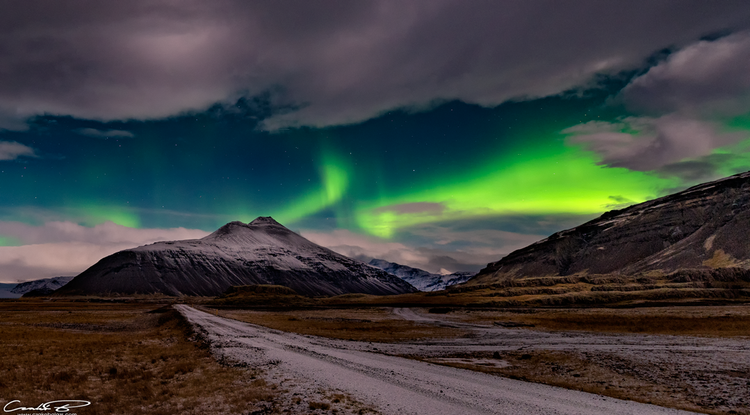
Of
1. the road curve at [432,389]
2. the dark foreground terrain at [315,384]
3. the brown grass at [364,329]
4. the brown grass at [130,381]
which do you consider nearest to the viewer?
the road curve at [432,389]

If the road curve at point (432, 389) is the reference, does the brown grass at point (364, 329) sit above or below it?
below

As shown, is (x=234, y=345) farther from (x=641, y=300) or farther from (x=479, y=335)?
(x=641, y=300)

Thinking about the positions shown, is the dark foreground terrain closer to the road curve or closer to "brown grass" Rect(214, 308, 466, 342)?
the road curve

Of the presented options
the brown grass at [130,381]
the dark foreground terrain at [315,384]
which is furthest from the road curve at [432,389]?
the brown grass at [130,381]

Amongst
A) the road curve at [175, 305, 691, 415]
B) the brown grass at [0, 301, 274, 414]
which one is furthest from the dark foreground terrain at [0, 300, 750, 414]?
the road curve at [175, 305, 691, 415]

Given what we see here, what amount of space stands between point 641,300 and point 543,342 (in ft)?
411

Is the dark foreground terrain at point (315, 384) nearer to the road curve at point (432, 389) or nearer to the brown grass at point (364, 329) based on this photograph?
the road curve at point (432, 389)

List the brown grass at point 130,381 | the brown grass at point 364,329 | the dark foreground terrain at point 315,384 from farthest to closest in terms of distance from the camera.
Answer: the brown grass at point 364,329 < the dark foreground terrain at point 315,384 < the brown grass at point 130,381

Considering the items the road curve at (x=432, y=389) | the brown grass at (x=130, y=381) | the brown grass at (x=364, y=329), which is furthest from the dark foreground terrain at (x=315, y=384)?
the brown grass at (x=364, y=329)

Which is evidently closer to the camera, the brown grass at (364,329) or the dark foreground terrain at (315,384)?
the dark foreground terrain at (315,384)

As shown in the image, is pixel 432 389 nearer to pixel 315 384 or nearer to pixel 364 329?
pixel 315 384

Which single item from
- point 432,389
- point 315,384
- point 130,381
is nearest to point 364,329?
point 130,381

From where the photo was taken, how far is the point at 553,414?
14.4m

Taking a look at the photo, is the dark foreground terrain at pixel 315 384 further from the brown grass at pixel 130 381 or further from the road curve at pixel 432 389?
the road curve at pixel 432 389
